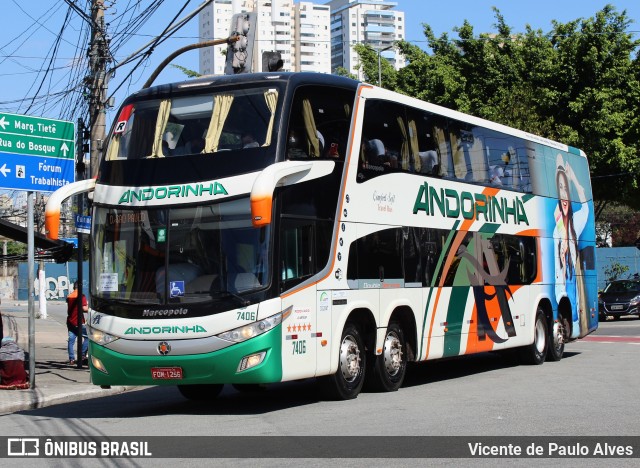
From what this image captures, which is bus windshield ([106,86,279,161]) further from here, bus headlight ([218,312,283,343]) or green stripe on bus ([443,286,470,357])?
green stripe on bus ([443,286,470,357])

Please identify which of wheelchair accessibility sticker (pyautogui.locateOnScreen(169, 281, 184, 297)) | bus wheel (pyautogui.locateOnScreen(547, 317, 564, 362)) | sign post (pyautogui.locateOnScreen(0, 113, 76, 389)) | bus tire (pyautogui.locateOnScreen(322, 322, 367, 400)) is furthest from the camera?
bus wheel (pyautogui.locateOnScreen(547, 317, 564, 362))

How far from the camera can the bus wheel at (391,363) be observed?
14.1m

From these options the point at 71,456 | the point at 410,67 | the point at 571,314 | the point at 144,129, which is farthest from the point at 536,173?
the point at 410,67

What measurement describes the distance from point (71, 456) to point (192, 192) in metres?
3.97

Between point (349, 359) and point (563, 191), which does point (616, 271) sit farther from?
point (349, 359)

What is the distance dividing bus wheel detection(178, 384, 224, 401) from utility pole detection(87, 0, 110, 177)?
7.20m

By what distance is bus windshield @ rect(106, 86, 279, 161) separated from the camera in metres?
12.2

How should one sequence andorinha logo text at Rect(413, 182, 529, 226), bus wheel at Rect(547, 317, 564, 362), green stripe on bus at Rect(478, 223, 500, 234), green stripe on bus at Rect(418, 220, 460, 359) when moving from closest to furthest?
1. green stripe on bus at Rect(418, 220, 460, 359)
2. andorinha logo text at Rect(413, 182, 529, 226)
3. green stripe on bus at Rect(478, 223, 500, 234)
4. bus wheel at Rect(547, 317, 564, 362)

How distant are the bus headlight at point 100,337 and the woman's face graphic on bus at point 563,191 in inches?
450

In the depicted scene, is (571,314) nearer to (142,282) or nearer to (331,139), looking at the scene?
(331,139)

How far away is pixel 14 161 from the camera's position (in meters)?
16.4

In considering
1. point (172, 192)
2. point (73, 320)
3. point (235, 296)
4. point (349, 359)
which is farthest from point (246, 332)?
point (73, 320)

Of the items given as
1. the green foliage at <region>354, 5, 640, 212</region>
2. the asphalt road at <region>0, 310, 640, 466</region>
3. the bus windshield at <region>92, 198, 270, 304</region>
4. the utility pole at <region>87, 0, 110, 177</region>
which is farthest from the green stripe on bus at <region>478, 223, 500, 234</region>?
the green foliage at <region>354, 5, 640, 212</region>

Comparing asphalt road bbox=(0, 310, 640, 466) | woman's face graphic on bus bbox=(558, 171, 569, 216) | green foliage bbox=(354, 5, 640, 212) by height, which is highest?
green foliage bbox=(354, 5, 640, 212)
